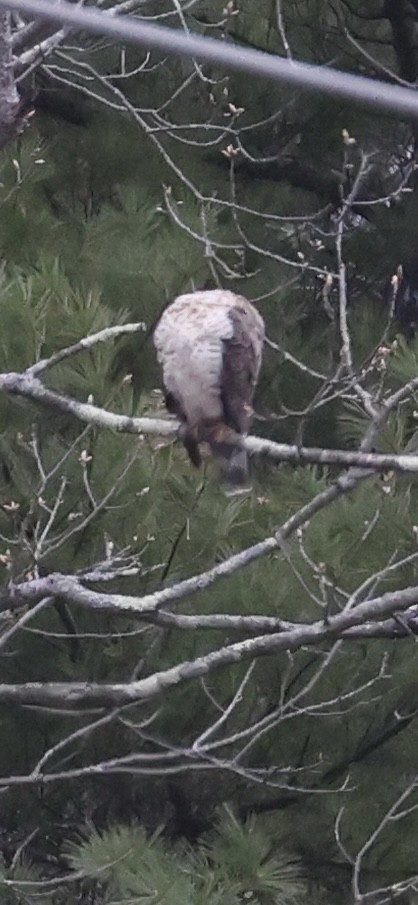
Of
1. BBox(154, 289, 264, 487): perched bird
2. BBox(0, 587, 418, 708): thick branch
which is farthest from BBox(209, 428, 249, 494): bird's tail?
BBox(0, 587, 418, 708): thick branch

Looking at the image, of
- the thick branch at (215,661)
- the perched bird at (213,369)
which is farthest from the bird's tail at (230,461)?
the thick branch at (215,661)

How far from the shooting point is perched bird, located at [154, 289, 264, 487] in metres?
2.57

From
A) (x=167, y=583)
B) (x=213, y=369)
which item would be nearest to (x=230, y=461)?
(x=213, y=369)

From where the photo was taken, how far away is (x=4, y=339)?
9.00 ft

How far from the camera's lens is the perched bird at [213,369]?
2.57 meters

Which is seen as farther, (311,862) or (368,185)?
(368,185)

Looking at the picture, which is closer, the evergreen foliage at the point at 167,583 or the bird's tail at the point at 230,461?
the bird's tail at the point at 230,461

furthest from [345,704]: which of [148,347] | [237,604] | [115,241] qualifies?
[115,241]

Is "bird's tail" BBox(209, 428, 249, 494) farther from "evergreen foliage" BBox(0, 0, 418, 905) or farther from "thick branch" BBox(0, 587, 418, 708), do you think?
"thick branch" BBox(0, 587, 418, 708)

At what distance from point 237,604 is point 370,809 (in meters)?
Answer: 0.51

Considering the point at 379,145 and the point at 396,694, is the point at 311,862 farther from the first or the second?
the point at 379,145

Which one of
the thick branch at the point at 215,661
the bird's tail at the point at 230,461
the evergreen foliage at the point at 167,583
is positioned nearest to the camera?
the thick branch at the point at 215,661

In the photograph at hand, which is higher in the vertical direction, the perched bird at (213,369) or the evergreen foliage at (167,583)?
the perched bird at (213,369)

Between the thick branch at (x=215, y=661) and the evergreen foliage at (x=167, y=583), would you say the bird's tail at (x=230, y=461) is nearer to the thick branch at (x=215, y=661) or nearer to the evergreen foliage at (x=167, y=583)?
the evergreen foliage at (x=167, y=583)
